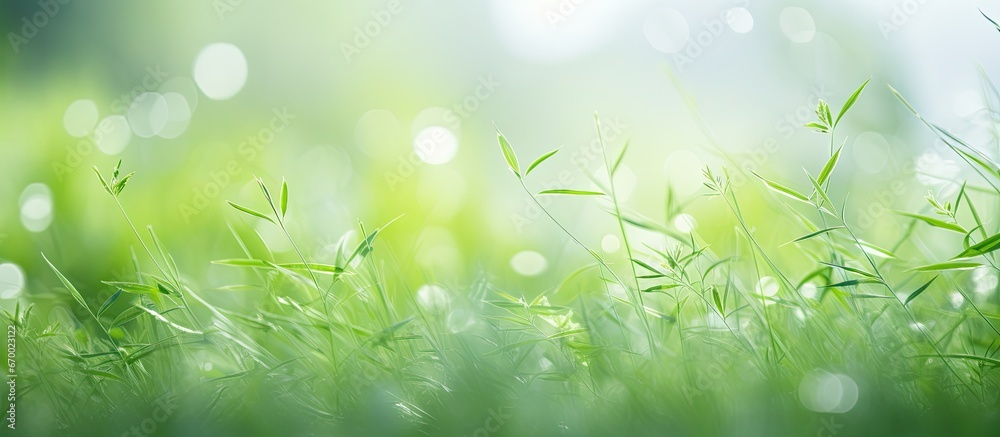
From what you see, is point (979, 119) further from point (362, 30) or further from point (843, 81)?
point (362, 30)

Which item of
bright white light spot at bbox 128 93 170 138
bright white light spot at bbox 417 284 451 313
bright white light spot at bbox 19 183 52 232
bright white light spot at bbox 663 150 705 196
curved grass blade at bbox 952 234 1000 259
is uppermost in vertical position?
bright white light spot at bbox 663 150 705 196

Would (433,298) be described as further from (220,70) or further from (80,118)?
(220,70)

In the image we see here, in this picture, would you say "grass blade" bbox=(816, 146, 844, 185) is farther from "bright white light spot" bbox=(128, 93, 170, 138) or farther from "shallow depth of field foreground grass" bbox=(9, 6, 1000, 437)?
"bright white light spot" bbox=(128, 93, 170, 138)

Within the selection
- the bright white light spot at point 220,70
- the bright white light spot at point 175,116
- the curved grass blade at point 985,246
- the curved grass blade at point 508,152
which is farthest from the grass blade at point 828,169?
the bright white light spot at point 220,70

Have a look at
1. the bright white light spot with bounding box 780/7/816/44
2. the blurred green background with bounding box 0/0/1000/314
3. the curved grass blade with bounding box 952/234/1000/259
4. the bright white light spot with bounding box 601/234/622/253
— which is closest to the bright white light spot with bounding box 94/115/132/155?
the blurred green background with bounding box 0/0/1000/314

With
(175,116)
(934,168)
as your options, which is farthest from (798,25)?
(175,116)

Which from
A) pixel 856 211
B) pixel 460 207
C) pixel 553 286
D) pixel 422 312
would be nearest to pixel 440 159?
pixel 460 207
